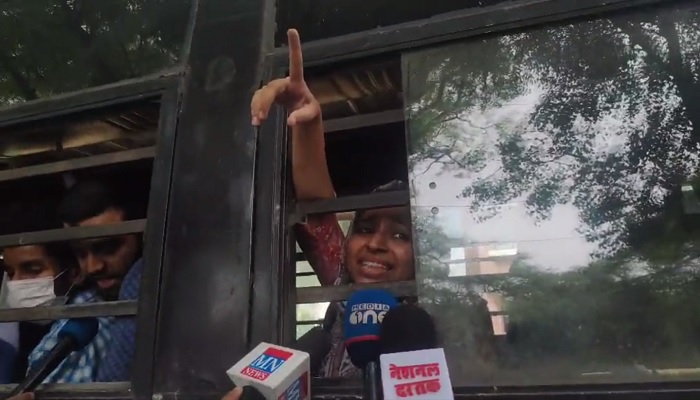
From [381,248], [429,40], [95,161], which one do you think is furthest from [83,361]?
[429,40]

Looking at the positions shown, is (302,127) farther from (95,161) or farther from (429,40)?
(95,161)

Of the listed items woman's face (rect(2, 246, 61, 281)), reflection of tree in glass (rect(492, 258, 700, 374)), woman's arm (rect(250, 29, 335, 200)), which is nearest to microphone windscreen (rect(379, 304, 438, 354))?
reflection of tree in glass (rect(492, 258, 700, 374))

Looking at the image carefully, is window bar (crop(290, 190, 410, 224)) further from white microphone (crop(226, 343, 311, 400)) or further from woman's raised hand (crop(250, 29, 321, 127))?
white microphone (crop(226, 343, 311, 400))

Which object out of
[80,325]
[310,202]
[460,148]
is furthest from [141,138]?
[460,148]

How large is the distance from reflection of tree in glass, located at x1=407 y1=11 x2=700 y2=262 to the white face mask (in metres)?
1.60

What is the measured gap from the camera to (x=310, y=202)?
159 centimetres

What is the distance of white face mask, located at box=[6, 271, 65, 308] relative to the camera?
86.7 inches

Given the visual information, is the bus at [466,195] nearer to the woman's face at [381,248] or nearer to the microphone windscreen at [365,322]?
the microphone windscreen at [365,322]

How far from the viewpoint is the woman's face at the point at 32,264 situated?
2412mm

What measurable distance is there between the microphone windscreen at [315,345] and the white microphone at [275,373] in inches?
15.5

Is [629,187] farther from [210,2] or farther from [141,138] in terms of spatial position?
[141,138]

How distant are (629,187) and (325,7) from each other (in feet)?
3.95

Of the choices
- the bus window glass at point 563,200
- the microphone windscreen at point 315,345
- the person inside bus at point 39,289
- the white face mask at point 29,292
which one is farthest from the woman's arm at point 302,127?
the white face mask at point 29,292

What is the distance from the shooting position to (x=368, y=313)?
4.24 feet
